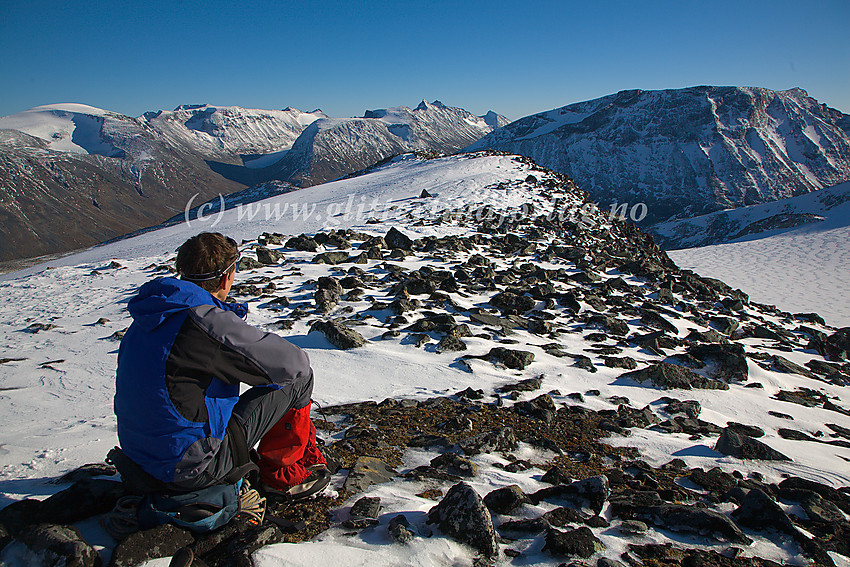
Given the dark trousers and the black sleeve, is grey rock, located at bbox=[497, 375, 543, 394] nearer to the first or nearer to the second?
the dark trousers

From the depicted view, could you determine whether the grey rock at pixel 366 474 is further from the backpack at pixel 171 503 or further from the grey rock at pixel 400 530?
the backpack at pixel 171 503

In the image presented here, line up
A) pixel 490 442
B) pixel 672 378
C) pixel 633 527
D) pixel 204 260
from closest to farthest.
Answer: pixel 204 260, pixel 633 527, pixel 490 442, pixel 672 378

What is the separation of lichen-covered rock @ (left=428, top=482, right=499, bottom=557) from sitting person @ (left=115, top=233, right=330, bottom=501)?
1.07 meters

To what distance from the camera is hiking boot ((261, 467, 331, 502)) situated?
300 cm

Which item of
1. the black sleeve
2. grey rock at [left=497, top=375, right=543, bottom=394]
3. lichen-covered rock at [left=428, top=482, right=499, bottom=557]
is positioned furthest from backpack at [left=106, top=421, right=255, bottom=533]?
grey rock at [left=497, top=375, right=543, bottom=394]

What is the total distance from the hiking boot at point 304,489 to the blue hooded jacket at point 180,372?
25.1 inches

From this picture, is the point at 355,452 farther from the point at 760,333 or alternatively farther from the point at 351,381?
the point at 760,333

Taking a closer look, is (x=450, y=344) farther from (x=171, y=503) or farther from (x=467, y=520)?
(x=171, y=503)

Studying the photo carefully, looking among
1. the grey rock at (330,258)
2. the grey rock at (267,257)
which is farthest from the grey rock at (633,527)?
the grey rock at (267,257)

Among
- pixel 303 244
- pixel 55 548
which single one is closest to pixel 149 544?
pixel 55 548

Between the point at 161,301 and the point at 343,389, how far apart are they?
3.72 metres

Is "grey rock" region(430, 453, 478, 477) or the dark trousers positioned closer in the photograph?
the dark trousers

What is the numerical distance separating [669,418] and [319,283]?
706cm

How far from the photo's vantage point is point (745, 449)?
460cm
